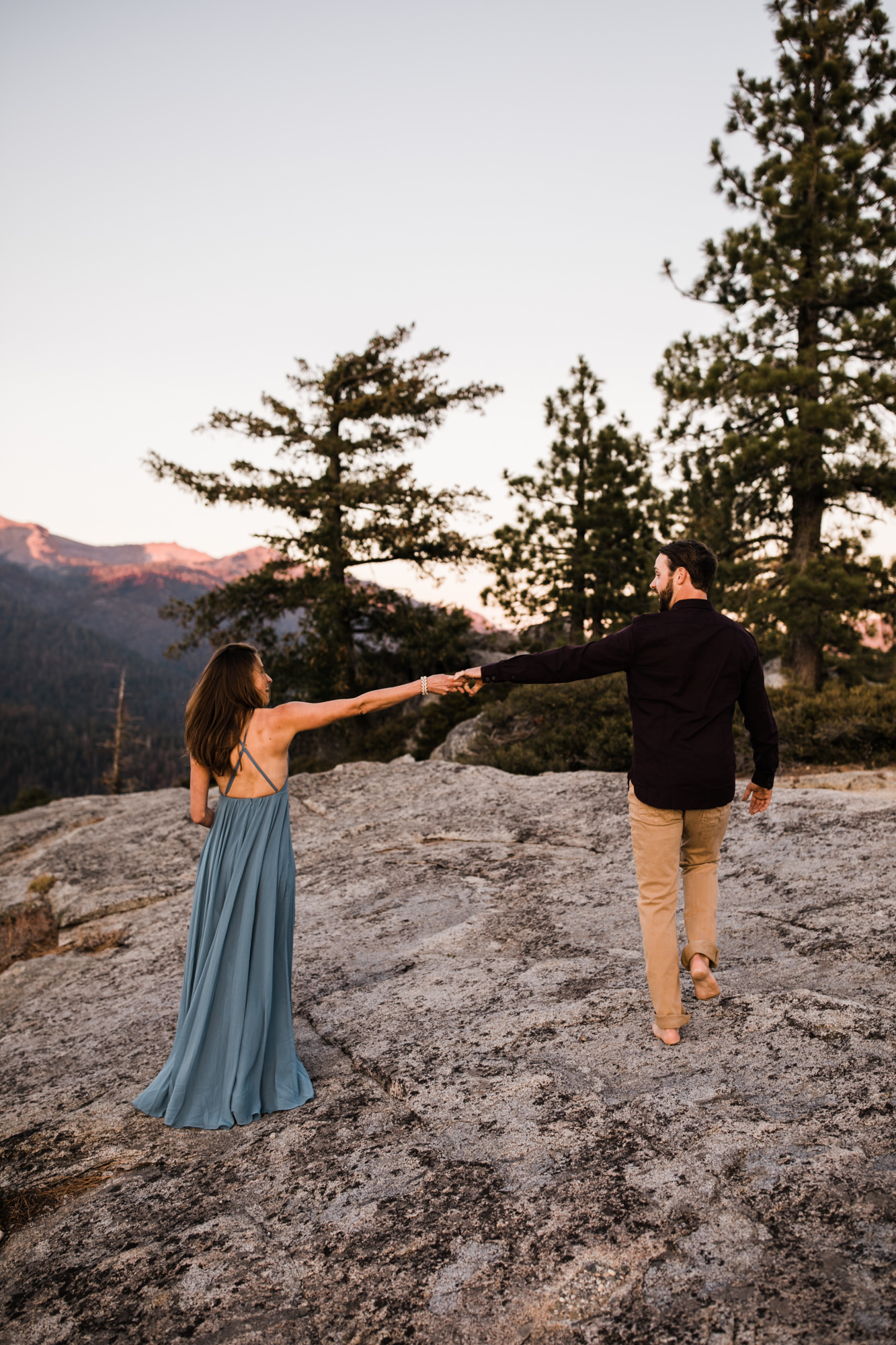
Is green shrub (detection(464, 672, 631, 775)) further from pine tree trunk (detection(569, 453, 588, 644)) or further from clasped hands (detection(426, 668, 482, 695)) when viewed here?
pine tree trunk (detection(569, 453, 588, 644))

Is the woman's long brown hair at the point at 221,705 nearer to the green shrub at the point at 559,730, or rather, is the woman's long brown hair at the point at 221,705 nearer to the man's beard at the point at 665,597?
the man's beard at the point at 665,597

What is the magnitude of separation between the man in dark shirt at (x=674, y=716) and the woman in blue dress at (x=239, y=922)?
42.1 inches

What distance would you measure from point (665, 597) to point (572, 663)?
0.53 metres

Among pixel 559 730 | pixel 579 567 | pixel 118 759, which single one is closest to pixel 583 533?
pixel 579 567

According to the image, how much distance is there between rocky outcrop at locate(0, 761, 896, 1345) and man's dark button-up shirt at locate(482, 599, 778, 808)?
3.82 ft

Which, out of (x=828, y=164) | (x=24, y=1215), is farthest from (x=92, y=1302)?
(x=828, y=164)

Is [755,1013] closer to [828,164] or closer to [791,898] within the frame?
[791,898]

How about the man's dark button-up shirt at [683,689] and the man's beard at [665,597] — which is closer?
the man's dark button-up shirt at [683,689]

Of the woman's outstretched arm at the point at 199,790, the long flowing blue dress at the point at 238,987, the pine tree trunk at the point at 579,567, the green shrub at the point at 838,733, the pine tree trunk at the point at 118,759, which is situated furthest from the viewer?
the pine tree trunk at the point at 118,759

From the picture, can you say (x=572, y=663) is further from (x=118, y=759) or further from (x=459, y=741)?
(x=118, y=759)

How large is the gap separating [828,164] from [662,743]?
15.7 m

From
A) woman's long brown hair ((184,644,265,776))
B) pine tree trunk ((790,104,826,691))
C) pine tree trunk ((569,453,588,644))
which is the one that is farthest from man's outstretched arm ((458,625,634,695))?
pine tree trunk ((569,453,588,644))

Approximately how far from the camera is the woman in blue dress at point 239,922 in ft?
11.5

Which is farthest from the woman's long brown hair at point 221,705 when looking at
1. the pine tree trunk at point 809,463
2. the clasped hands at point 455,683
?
the pine tree trunk at point 809,463
